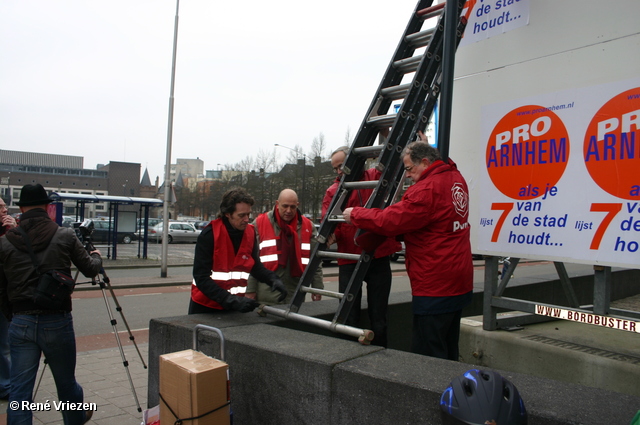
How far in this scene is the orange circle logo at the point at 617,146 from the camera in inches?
133

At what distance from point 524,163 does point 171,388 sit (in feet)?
10.3

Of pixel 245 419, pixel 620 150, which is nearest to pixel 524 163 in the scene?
pixel 620 150

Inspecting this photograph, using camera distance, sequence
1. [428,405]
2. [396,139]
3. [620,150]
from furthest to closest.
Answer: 1. [396,139]
2. [620,150]
3. [428,405]

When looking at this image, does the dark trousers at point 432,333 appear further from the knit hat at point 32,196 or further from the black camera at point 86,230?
the black camera at point 86,230

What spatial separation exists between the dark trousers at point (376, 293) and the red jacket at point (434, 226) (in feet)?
3.01

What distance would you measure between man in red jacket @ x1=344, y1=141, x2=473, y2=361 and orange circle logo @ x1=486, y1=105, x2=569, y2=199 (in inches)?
42.6

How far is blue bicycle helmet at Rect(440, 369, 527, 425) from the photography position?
166 centimetres

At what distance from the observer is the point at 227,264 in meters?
Result: 3.96

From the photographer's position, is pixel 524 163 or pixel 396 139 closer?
pixel 396 139

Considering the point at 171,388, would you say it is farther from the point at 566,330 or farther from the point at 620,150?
the point at 566,330

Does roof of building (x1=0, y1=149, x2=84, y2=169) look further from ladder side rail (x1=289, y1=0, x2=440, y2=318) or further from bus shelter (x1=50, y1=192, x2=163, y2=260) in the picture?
ladder side rail (x1=289, y1=0, x2=440, y2=318)

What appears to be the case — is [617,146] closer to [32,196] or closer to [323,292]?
[323,292]

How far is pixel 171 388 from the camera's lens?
8.14 ft

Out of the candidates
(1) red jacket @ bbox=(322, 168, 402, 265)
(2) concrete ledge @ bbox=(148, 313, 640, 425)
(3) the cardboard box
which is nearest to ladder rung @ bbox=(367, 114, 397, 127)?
(1) red jacket @ bbox=(322, 168, 402, 265)
